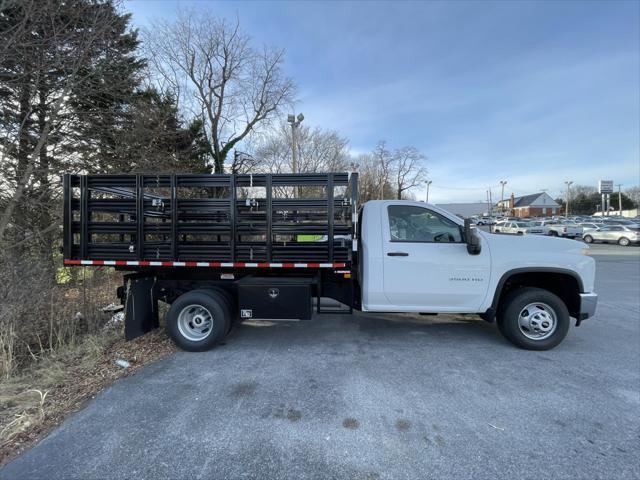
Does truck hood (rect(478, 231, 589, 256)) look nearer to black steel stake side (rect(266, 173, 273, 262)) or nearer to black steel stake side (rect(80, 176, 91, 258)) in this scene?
black steel stake side (rect(266, 173, 273, 262))

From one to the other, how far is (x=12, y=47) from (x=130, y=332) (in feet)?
15.2

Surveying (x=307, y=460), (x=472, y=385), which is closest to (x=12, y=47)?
(x=307, y=460)

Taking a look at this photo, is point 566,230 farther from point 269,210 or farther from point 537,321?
point 269,210

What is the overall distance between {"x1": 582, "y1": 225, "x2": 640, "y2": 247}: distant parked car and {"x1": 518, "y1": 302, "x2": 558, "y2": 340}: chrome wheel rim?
26.8 meters

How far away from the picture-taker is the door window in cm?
454

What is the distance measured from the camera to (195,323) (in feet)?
15.1

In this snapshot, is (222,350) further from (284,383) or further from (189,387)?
(284,383)

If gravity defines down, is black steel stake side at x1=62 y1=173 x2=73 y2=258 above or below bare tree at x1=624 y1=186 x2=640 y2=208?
below

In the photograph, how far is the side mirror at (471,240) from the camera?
14.0ft

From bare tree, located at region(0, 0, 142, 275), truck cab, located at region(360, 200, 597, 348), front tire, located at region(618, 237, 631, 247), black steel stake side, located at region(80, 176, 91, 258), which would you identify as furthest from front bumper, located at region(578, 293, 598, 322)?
front tire, located at region(618, 237, 631, 247)

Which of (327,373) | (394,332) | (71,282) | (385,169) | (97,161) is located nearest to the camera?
(327,373)

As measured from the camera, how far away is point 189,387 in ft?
11.7

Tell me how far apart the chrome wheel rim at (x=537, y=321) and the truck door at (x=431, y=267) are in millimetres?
663

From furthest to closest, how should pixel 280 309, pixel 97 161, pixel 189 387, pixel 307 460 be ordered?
pixel 97 161
pixel 280 309
pixel 189 387
pixel 307 460
